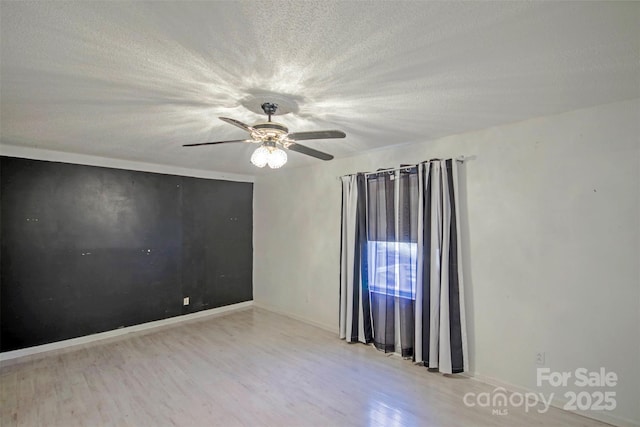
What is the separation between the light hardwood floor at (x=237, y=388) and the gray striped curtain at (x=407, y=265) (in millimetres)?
263

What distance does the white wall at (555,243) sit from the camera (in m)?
2.33

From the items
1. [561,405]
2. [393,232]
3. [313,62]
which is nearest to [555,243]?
[561,405]

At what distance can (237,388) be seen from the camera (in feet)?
9.66

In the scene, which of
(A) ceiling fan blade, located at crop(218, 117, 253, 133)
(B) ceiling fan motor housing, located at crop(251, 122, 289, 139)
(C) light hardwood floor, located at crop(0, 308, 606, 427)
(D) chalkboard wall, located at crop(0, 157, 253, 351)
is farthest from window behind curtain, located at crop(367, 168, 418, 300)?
(D) chalkboard wall, located at crop(0, 157, 253, 351)

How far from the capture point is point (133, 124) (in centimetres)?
278

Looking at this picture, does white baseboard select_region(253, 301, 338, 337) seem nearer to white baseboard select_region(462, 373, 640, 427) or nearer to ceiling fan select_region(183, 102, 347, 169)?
white baseboard select_region(462, 373, 640, 427)

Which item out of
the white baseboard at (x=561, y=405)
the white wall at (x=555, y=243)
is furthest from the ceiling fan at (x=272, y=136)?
the white baseboard at (x=561, y=405)

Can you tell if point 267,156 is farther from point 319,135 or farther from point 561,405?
point 561,405

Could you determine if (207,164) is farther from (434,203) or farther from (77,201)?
(434,203)

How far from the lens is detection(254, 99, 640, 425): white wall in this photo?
233cm

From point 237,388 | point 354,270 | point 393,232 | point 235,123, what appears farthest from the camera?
point 354,270

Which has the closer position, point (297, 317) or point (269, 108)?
point (269, 108)

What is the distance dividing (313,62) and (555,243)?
8.30 feet

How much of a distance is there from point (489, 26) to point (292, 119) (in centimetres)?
161
